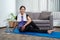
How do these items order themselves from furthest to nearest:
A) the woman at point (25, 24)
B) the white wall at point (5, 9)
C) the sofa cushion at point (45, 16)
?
1. the white wall at point (5, 9)
2. the sofa cushion at point (45, 16)
3. the woman at point (25, 24)

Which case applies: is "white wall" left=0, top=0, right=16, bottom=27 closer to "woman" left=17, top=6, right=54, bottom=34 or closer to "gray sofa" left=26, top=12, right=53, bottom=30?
"gray sofa" left=26, top=12, right=53, bottom=30

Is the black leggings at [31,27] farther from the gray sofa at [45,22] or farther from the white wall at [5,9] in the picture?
the white wall at [5,9]

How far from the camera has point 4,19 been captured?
809cm

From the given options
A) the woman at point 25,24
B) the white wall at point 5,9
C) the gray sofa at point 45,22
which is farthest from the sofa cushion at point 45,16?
the white wall at point 5,9

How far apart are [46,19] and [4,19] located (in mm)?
2082

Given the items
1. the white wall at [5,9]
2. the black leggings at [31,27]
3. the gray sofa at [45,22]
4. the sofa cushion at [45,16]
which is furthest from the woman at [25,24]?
the white wall at [5,9]

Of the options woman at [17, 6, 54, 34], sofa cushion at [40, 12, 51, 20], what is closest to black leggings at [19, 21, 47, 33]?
woman at [17, 6, 54, 34]

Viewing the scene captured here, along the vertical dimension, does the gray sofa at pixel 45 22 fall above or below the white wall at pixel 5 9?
below

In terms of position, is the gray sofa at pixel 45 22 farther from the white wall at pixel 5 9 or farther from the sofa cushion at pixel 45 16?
the white wall at pixel 5 9

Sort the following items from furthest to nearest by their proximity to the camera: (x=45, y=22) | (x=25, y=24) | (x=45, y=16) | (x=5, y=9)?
(x=5, y=9)
(x=45, y=16)
(x=45, y=22)
(x=25, y=24)

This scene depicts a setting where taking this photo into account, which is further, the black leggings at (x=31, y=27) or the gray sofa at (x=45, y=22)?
the gray sofa at (x=45, y=22)

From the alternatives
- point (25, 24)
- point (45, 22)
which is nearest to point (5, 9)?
point (45, 22)

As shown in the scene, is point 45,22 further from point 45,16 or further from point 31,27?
point 31,27

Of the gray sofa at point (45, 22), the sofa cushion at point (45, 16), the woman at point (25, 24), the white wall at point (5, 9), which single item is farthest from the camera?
the white wall at point (5, 9)
